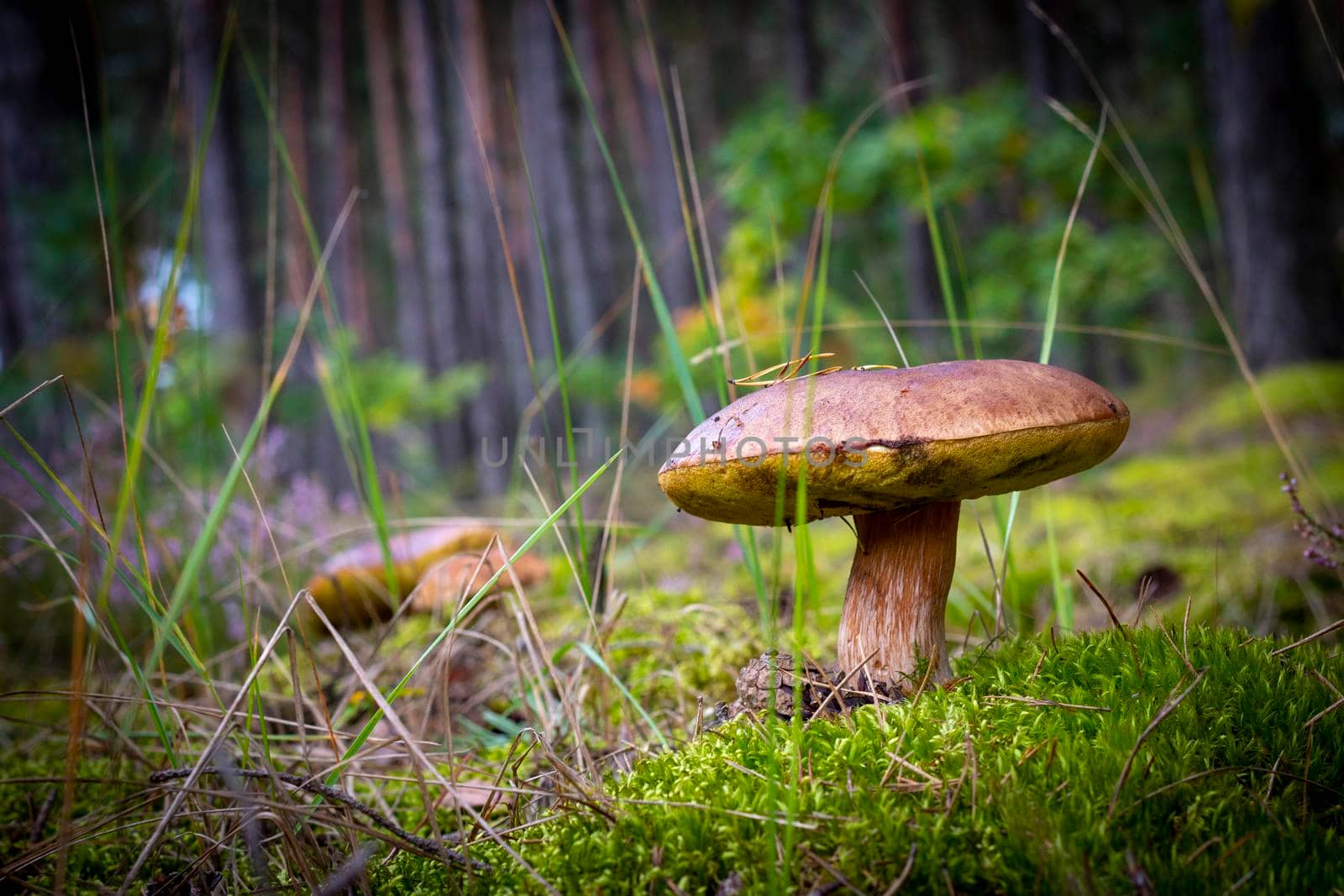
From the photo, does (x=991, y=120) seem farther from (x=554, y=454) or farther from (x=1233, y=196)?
(x=554, y=454)

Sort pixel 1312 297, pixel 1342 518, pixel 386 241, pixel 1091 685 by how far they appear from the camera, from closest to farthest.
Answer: pixel 1091 685, pixel 1342 518, pixel 1312 297, pixel 386 241

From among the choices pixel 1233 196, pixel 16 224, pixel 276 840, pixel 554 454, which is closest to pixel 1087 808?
pixel 554 454

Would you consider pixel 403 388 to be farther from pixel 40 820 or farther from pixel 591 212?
pixel 40 820

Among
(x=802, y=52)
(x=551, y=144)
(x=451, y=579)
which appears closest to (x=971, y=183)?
(x=802, y=52)

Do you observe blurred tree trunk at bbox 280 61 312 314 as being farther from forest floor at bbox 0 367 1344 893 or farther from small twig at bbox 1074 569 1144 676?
small twig at bbox 1074 569 1144 676

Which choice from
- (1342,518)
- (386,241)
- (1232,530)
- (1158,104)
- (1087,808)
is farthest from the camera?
(386,241)

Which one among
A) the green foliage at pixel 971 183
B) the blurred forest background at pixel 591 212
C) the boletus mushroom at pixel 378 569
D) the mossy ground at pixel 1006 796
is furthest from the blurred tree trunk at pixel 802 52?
the mossy ground at pixel 1006 796
